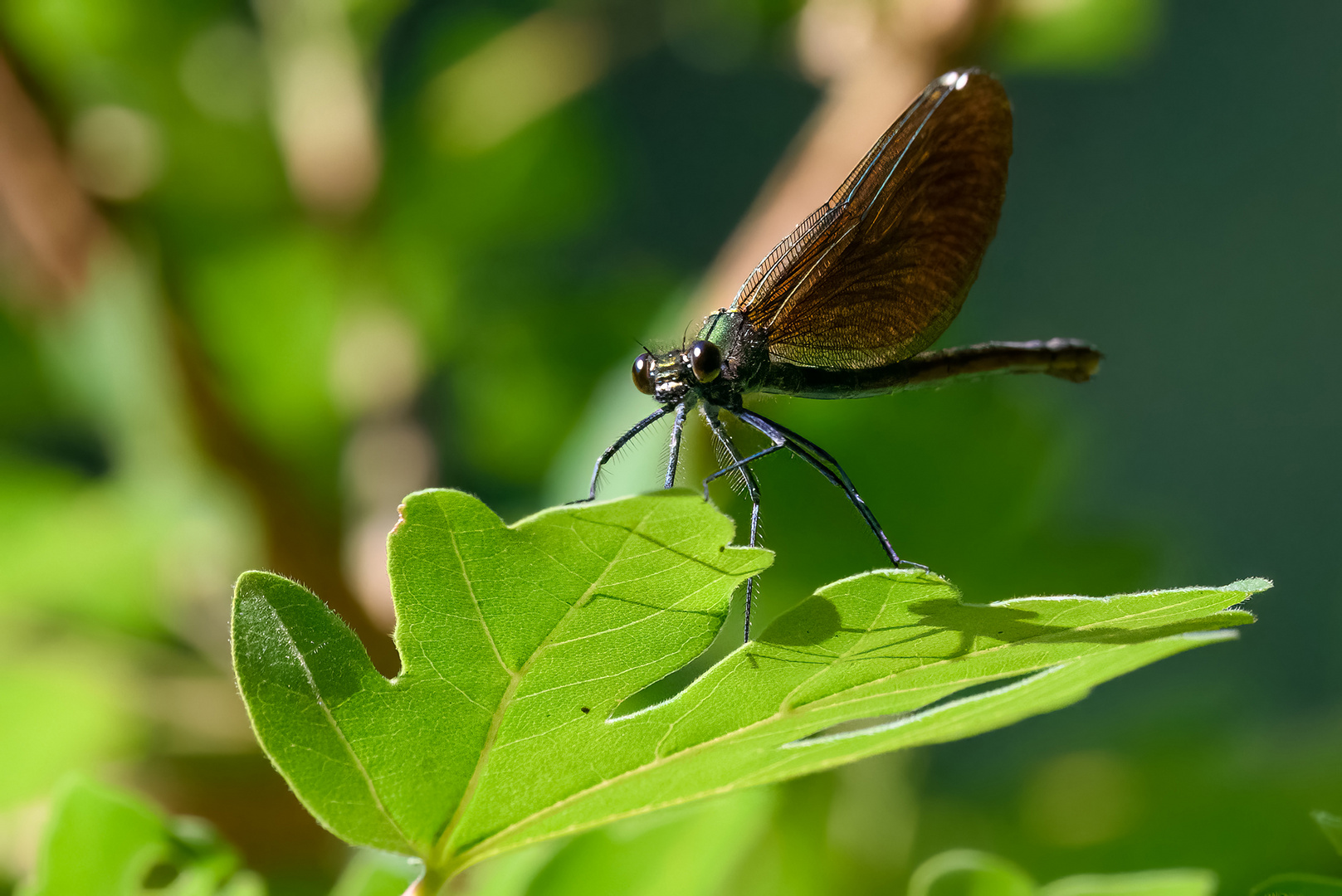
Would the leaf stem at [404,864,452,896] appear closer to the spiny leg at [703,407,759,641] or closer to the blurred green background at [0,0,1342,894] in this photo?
the blurred green background at [0,0,1342,894]

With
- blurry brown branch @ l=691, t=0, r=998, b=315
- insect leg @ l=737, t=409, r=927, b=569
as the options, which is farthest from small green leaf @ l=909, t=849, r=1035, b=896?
blurry brown branch @ l=691, t=0, r=998, b=315

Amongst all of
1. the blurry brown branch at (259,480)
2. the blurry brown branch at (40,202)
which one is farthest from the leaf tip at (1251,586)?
the blurry brown branch at (40,202)

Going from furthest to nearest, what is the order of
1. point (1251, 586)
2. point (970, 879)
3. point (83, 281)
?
point (83, 281)
point (970, 879)
point (1251, 586)

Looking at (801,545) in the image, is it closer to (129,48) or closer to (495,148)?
(495,148)

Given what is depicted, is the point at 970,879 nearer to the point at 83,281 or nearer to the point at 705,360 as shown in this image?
the point at 705,360

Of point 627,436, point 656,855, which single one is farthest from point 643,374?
point 656,855

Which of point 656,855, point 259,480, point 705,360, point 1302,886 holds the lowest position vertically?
point 1302,886
